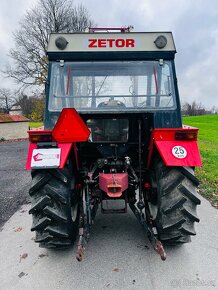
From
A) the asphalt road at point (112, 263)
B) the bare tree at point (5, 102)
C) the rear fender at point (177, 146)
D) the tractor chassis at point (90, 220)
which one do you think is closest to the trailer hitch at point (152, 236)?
the tractor chassis at point (90, 220)

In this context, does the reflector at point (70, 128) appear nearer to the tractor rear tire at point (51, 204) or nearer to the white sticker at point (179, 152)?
the tractor rear tire at point (51, 204)

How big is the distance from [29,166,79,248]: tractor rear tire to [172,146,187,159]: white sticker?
124 cm

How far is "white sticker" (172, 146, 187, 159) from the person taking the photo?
2.93 metres

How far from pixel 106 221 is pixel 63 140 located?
1.83 m

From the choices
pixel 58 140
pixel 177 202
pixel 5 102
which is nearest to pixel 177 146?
pixel 177 202

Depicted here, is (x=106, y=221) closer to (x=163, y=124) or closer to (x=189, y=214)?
(x=189, y=214)

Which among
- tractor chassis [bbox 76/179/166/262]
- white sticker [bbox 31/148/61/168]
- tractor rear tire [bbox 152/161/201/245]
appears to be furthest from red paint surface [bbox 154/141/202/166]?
white sticker [bbox 31/148/61/168]

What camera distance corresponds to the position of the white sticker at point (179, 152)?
2934mm

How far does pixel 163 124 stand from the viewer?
3.28m

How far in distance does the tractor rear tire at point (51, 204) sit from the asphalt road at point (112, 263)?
34cm

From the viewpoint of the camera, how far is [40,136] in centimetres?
305

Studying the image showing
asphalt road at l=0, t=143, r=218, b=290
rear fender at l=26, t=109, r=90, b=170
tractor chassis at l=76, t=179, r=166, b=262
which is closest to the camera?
asphalt road at l=0, t=143, r=218, b=290

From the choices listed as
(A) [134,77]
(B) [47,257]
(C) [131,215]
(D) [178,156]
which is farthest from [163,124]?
(B) [47,257]

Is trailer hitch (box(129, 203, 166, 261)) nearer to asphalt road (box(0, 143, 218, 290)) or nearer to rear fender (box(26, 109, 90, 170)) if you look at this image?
asphalt road (box(0, 143, 218, 290))
